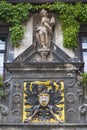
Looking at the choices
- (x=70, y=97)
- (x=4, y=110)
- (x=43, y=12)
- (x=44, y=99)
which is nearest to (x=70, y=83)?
(x=70, y=97)

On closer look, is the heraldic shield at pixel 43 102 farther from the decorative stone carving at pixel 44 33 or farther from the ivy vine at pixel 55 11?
the ivy vine at pixel 55 11

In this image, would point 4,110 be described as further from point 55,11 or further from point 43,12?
point 55,11

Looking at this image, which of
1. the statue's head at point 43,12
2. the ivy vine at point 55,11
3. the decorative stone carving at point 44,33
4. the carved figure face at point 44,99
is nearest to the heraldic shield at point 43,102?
the carved figure face at point 44,99

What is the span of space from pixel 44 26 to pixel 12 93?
2.31m

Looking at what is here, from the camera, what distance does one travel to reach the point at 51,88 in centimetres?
1314

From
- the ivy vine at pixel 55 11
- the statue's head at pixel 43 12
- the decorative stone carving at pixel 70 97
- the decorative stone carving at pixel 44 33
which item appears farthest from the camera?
the statue's head at pixel 43 12

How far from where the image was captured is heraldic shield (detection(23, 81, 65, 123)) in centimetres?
1273

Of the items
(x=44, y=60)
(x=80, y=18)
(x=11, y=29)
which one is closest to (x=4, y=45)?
(x=11, y=29)

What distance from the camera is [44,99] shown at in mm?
12906

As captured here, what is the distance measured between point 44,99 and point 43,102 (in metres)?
0.09

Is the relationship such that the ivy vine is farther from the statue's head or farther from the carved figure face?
the carved figure face

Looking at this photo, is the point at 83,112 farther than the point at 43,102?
Answer: No

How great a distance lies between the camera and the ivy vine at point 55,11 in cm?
1415

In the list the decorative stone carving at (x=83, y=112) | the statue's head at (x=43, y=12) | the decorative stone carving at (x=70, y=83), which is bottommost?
the decorative stone carving at (x=83, y=112)
